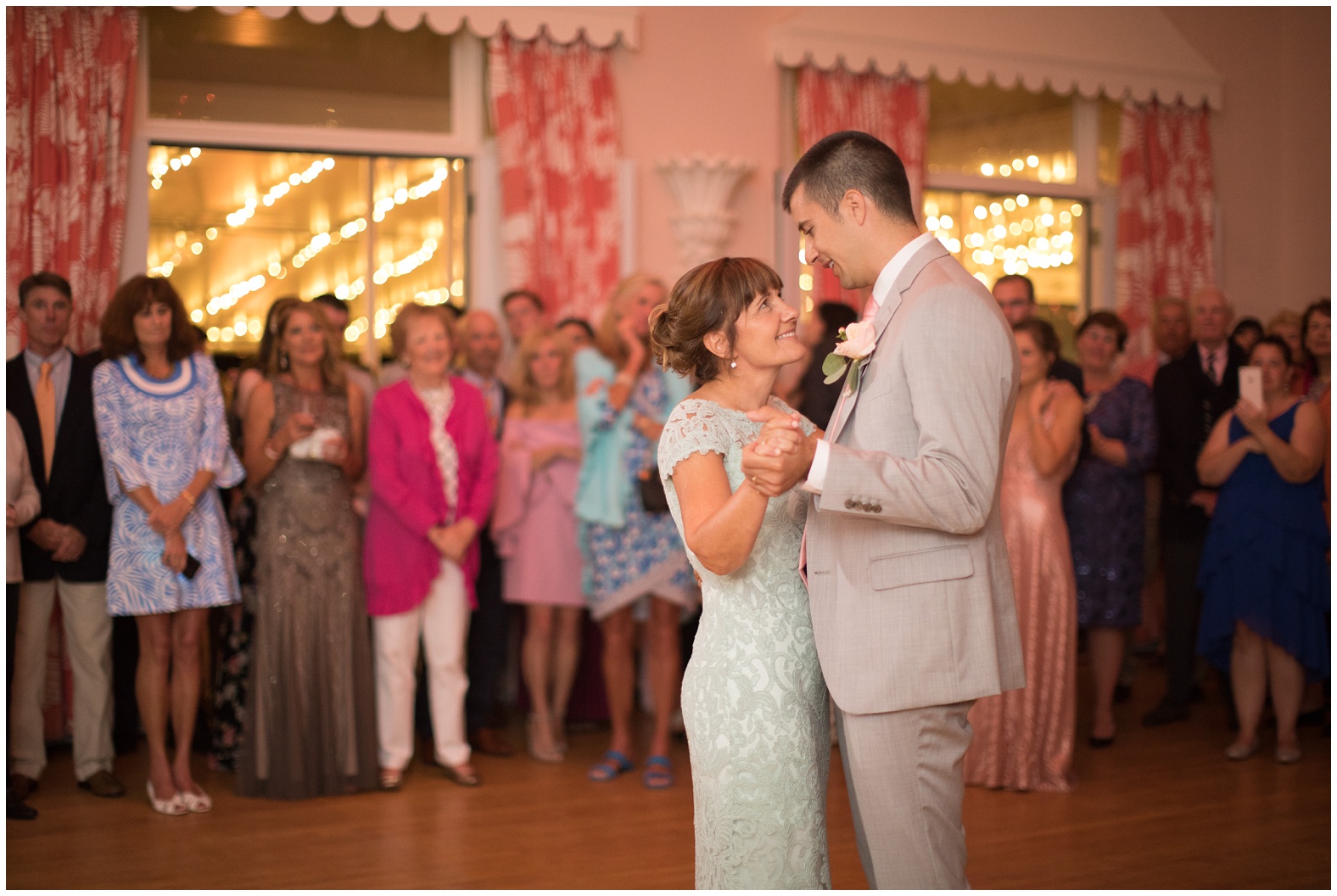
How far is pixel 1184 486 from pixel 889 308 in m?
3.77

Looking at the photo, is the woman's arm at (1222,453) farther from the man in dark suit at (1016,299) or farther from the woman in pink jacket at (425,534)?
the woman in pink jacket at (425,534)

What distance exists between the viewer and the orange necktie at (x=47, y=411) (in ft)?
14.2

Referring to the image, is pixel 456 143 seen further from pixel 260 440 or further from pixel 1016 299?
pixel 1016 299

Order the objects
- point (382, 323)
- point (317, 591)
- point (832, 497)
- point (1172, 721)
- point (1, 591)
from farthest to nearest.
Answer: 1. point (382, 323)
2. point (1172, 721)
3. point (317, 591)
4. point (1, 591)
5. point (832, 497)

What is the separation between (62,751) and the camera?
4.90 m

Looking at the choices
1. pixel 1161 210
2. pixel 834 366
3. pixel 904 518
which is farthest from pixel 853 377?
pixel 1161 210

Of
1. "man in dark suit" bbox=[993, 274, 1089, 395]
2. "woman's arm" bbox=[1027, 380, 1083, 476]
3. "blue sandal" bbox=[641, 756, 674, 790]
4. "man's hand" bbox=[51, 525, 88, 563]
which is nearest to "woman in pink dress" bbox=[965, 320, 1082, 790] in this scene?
"woman's arm" bbox=[1027, 380, 1083, 476]

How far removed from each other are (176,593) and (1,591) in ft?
1.97

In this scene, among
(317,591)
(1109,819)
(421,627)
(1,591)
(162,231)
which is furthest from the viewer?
(162,231)

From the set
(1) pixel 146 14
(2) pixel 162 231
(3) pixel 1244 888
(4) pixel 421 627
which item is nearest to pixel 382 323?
(2) pixel 162 231

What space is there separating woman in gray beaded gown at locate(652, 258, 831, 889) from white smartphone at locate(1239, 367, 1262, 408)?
118 inches

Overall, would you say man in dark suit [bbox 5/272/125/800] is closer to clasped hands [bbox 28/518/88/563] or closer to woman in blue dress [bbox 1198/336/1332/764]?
clasped hands [bbox 28/518/88/563]

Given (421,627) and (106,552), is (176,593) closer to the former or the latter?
(106,552)

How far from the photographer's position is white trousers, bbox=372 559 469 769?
4.44 metres
